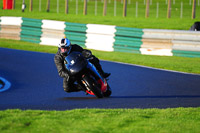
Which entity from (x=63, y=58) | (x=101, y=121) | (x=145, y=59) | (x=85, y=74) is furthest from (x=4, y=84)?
(x=145, y=59)

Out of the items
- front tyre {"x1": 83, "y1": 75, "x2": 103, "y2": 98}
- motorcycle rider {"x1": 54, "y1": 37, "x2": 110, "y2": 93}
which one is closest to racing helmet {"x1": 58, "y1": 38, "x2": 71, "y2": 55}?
motorcycle rider {"x1": 54, "y1": 37, "x2": 110, "y2": 93}

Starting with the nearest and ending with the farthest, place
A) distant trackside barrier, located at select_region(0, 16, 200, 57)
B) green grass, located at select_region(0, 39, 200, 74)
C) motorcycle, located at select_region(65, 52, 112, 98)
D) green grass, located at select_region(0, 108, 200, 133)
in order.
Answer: green grass, located at select_region(0, 108, 200, 133) < motorcycle, located at select_region(65, 52, 112, 98) < green grass, located at select_region(0, 39, 200, 74) < distant trackside barrier, located at select_region(0, 16, 200, 57)

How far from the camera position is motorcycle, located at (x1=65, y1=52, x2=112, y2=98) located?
9227mm

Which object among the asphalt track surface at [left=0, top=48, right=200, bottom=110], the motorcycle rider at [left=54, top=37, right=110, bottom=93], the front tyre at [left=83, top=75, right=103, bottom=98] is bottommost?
the asphalt track surface at [left=0, top=48, right=200, bottom=110]

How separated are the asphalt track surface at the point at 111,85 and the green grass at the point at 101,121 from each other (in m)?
1.08

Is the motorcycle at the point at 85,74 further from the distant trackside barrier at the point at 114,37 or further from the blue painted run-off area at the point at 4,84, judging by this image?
the distant trackside barrier at the point at 114,37

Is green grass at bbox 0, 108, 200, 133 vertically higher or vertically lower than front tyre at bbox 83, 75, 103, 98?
lower

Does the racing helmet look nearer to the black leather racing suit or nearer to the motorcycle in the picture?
the black leather racing suit

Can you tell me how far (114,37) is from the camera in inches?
727

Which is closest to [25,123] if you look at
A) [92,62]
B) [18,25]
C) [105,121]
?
[105,121]

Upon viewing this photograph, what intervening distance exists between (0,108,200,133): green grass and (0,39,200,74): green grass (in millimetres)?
6858

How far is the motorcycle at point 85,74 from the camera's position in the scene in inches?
363

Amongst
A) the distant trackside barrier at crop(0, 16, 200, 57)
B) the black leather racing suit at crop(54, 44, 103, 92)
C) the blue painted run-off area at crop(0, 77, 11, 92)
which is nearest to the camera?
the black leather racing suit at crop(54, 44, 103, 92)

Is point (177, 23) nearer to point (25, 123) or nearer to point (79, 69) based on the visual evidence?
point (79, 69)
